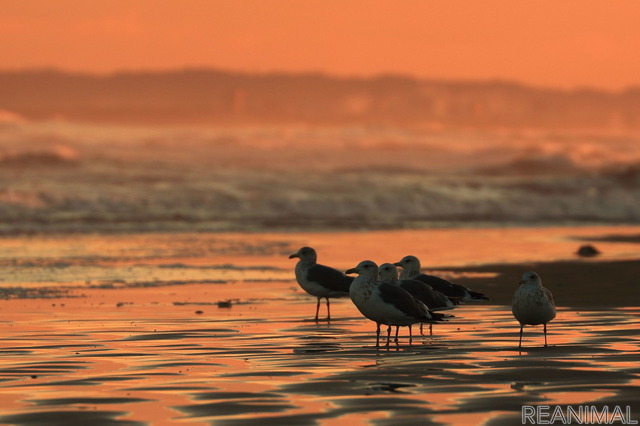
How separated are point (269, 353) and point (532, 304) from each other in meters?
3.89

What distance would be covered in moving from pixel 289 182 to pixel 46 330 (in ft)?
171

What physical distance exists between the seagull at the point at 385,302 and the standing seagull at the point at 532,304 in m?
1.31

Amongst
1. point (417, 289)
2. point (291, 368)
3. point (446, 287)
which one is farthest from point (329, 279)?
point (291, 368)

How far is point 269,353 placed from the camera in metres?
15.5

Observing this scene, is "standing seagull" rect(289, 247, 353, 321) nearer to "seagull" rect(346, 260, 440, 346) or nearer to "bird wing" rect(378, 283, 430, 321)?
"seagull" rect(346, 260, 440, 346)

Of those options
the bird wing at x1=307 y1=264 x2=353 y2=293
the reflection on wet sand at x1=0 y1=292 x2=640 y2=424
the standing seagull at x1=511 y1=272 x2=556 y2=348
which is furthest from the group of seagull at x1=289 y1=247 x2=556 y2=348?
the bird wing at x1=307 y1=264 x2=353 y2=293

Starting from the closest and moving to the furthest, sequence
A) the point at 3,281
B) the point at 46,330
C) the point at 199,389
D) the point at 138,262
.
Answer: the point at 199,389 < the point at 46,330 < the point at 3,281 < the point at 138,262

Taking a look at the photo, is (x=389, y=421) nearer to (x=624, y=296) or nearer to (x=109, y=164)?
(x=624, y=296)

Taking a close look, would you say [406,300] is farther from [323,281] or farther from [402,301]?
[323,281]

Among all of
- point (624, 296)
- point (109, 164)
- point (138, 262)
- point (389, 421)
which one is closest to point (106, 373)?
point (389, 421)

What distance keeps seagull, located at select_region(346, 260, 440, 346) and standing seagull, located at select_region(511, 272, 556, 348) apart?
4.30 ft

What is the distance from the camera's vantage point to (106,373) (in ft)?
44.9

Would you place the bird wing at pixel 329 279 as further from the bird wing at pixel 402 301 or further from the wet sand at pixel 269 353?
the bird wing at pixel 402 301

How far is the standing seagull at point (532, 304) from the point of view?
1670 centimetres
